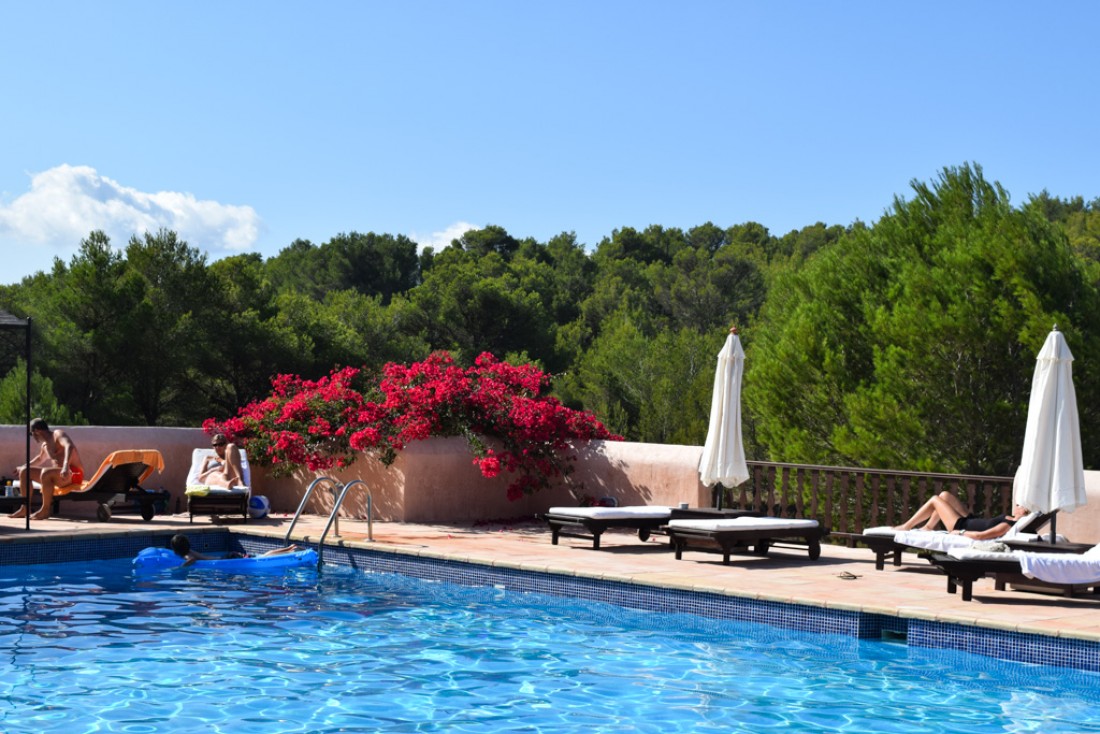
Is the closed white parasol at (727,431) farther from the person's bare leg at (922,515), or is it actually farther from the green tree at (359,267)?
the green tree at (359,267)

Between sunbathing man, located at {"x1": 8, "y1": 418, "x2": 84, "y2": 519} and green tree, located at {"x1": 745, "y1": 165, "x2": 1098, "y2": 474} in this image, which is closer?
sunbathing man, located at {"x1": 8, "y1": 418, "x2": 84, "y2": 519}

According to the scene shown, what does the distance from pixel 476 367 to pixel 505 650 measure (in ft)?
21.9

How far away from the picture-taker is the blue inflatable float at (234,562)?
1059 cm

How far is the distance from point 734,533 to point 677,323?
3587 cm

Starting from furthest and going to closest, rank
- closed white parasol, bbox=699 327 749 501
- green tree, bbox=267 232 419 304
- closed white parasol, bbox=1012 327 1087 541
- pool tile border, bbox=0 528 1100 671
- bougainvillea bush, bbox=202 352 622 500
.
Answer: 1. green tree, bbox=267 232 419 304
2. bougainvillea bush, bbox=202 352 622 500
3. closed white parasol, bbox=699 327 749 501
4. closed white parasol, bbox=1012 327 1087 541
5. pool tile border, bbox=0 528 1100 671

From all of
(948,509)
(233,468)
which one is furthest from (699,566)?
(233,468)

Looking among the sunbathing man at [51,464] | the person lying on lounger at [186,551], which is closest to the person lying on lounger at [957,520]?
the person lying on lounger at [186,551]

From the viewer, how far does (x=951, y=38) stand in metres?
20.7

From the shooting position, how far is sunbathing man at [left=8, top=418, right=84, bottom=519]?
40.2 feet

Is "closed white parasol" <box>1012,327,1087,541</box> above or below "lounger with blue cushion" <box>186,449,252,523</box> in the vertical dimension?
above

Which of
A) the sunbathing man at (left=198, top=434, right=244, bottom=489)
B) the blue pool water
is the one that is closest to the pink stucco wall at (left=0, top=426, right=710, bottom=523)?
the sunbathing man at (left=198, top=434, right=244, bottom=489)

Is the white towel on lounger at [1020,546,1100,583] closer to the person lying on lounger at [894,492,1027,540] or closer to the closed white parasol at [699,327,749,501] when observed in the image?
the person lying on lounger at [894,492,1027,540]

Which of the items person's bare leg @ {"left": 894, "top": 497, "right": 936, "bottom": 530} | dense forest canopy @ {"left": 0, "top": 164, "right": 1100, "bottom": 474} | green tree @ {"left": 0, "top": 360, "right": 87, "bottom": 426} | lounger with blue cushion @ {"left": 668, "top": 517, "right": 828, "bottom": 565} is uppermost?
dense forest canopy @ {"left": 0, "top": 164, "right": 1100, "bottom": 474}

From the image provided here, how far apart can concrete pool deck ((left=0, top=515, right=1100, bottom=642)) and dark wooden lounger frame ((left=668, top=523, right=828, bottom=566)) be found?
13 centimetres
